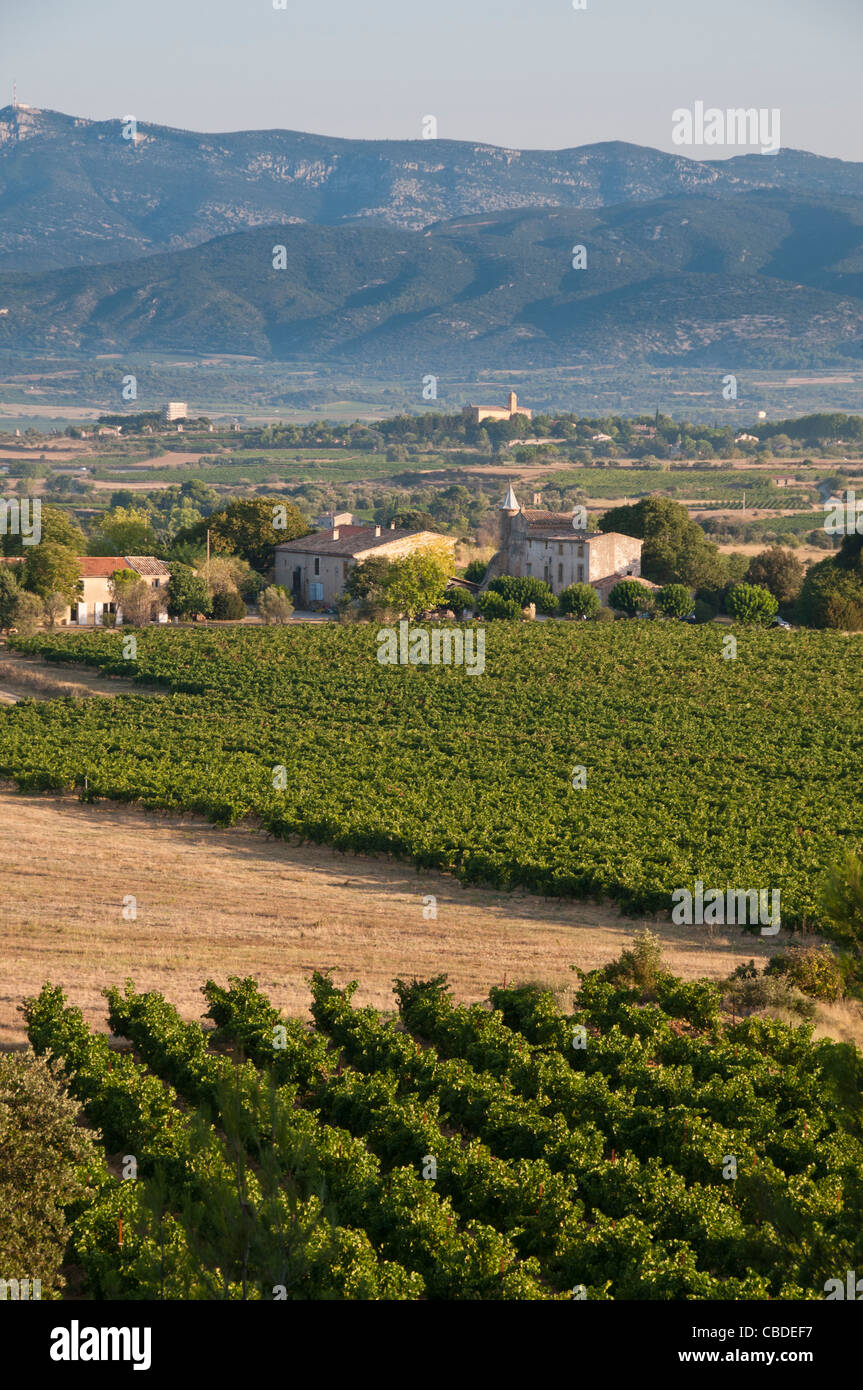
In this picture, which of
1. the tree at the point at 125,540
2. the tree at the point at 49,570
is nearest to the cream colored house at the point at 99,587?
the tree at the point at 49,570

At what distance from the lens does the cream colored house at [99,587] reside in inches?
3061

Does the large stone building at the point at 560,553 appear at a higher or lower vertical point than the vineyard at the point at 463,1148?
higher

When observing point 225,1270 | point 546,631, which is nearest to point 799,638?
point 546,631

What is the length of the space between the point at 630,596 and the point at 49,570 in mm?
32754

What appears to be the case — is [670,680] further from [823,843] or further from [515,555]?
[515,555]

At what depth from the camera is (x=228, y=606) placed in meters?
78.1

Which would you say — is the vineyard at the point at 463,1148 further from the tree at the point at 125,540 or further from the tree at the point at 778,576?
the tree at the point at 125,540

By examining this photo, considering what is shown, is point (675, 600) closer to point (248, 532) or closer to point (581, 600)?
point (581, 600)

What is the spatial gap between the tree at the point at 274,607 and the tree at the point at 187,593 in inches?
116

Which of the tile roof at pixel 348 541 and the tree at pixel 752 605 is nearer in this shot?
the tree at pixel 752 605

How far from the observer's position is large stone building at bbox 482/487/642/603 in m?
84.1

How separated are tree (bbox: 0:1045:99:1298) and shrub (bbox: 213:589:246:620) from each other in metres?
61.0

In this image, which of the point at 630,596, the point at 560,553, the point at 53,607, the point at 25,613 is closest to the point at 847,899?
the point at 25,613
